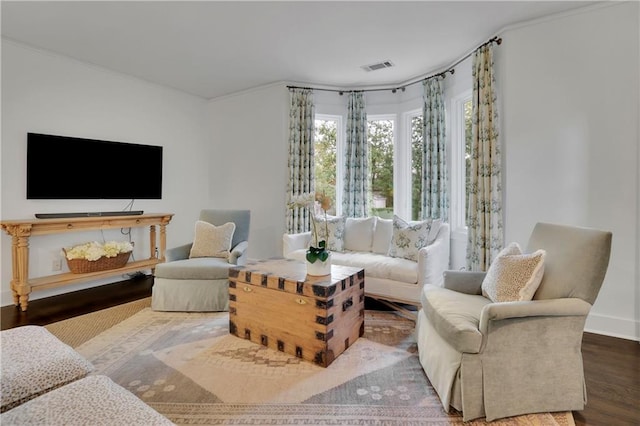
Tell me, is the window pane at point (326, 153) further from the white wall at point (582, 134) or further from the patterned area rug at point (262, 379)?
the patterned area rug at point (262, 379)

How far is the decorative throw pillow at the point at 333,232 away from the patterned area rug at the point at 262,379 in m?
1.29

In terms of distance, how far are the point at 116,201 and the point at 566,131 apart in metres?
4.95

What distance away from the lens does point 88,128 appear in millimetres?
3893

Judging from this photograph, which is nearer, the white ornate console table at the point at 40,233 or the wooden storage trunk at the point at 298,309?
the wooden storage trunk at the point at 298,309

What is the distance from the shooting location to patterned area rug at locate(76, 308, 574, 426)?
168 cm

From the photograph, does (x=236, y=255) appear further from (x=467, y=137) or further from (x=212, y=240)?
(x=467, y=137)

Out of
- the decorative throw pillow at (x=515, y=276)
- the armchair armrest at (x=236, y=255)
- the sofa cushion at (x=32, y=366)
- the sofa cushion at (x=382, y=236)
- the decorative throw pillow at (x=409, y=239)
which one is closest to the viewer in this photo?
the sofa cushion at (x=32, y=366)

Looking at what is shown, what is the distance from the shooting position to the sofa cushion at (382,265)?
3105 millimetres

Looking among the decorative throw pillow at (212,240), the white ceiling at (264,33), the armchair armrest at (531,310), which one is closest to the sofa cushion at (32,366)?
the armchair armrest at (531,310)

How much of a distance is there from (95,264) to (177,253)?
99 centimetres

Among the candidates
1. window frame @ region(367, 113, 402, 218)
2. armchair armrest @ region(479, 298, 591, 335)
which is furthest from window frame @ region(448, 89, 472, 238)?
armchair armrest @ region(479, 298, 591, 335)

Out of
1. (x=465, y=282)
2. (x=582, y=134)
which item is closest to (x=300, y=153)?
(x=465, y=282)

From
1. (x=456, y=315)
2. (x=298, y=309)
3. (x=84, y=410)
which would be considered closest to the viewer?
(x=84, y=410)

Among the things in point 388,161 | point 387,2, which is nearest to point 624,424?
point 387,2
